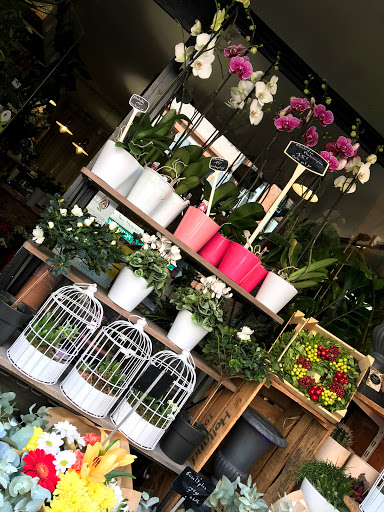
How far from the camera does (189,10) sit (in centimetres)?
272

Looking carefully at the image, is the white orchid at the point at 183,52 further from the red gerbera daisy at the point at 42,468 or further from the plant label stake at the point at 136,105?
the red gerbera daisy at the point at 42,468

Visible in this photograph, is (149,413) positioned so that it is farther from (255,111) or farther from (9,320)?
(255,111)

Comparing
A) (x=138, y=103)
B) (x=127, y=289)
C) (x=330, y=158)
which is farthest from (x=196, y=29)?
(x=127, y=289)

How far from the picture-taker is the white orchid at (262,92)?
266 centimetres

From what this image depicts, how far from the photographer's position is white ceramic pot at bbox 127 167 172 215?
2322 mm

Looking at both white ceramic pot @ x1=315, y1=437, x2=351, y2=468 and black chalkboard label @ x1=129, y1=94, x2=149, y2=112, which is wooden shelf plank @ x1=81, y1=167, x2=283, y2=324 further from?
white ceramic pot @ x1=315, y1=437, x2=351, y2=468

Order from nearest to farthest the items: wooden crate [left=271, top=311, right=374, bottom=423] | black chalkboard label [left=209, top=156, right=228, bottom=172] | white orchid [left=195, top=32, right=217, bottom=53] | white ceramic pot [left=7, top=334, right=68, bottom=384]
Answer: white ceramic pot [left=7, top=334, right=68, bottom=384] < black chalkboard label [left=209, top=156, right=228, bottom=172] < white orchid [left=195, top=32, right=217, bottom=53] < wooden crate [left=271, top=311, right=374, bottom=423]

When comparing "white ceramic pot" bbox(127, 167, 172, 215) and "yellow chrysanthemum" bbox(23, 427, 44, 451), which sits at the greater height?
"white ceramic pot" bbox(127, 167, 172, 215)

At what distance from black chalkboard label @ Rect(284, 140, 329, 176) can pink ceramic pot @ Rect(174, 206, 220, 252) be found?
1.56ft

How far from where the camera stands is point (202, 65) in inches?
99.8

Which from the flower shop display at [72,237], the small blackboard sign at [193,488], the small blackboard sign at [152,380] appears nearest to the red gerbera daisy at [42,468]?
the small blackboard sign at [152,380]

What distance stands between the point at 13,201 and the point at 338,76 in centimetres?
305

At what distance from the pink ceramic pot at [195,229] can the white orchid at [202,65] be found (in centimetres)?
64

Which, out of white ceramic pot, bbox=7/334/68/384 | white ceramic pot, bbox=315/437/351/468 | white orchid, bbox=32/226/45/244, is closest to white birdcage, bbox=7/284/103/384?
white ceramic pot, bbox=7/334/68/384
